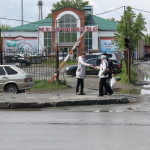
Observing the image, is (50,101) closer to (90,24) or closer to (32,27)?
(90,24)

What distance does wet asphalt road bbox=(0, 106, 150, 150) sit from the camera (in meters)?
6.39

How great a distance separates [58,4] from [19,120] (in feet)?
306

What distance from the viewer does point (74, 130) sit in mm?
7824

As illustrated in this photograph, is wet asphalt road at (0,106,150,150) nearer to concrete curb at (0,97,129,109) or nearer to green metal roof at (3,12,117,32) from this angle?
concrete curb at (0,97,129,109)

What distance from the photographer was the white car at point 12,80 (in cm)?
1592

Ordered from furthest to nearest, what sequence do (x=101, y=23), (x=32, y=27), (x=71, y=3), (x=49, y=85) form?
(x=71, y=3), (x=101, y=23), (x=32, y=27), (x=49, y=85)

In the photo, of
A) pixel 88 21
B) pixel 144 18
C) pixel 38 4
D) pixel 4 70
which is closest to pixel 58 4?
pixel 38 4

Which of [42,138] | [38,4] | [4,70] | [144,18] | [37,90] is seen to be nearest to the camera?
[42,138]

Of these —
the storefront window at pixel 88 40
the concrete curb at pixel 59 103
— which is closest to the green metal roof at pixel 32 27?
the storefront window at pixel 88 40

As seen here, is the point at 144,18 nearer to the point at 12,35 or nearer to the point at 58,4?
the point at 12,35

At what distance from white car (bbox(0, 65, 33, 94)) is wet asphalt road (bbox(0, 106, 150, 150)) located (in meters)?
5.38

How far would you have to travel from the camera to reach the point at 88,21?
68688 mm

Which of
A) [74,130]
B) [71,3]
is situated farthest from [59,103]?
[71,3]

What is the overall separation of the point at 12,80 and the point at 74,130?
27.9 feet
